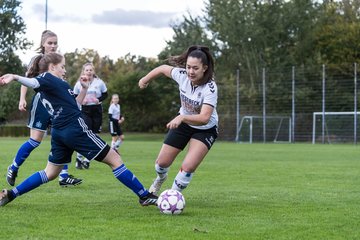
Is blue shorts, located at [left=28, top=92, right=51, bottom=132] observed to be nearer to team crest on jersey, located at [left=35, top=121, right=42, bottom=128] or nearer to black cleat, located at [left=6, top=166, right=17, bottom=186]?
team crest on jersey, located at [left=35, top=121, right=42, bottom=128]

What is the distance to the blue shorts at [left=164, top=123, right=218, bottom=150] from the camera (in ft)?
24.4

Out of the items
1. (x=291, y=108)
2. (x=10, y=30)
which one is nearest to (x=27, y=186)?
(x=291, y=108)

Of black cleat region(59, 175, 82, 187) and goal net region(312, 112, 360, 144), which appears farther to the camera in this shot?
goal net region(312, 112, 360, 144)

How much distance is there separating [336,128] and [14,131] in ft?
88.2

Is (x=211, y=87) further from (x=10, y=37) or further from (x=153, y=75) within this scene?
(x=10, y=37)

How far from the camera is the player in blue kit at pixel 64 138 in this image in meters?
6.74

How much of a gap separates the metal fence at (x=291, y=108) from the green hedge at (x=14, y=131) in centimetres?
1781

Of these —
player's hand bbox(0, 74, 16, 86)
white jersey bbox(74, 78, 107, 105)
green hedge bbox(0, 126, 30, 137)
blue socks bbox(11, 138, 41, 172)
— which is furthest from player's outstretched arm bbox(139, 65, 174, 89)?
green hedge bbox(0, 126, 30, 137)

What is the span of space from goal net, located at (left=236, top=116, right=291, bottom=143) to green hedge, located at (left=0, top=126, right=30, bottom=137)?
781 inches

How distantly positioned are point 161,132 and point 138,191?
46.4m

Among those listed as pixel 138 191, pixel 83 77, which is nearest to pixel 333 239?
pixel 138 191

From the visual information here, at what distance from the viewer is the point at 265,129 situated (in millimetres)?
38125

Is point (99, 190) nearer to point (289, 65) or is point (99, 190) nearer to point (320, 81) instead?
point (320, 81)

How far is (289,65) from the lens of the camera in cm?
4538
